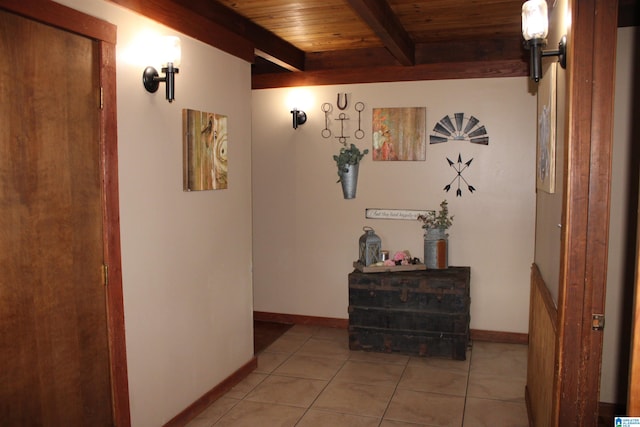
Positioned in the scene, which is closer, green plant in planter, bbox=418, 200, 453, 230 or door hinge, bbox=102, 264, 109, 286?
door hinge, bbox=102, 264, 109, 286

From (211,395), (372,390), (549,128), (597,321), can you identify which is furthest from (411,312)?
(597,321)

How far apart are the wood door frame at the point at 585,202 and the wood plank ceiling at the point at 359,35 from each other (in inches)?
39.1

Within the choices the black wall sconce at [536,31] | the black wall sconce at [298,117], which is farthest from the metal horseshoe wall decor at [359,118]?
the black wall sconce at [536,31]

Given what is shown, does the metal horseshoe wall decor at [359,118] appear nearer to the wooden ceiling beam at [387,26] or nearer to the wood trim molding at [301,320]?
the wooden ceiling beam at [387,26]

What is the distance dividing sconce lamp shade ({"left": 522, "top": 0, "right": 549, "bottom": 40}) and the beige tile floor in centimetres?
221

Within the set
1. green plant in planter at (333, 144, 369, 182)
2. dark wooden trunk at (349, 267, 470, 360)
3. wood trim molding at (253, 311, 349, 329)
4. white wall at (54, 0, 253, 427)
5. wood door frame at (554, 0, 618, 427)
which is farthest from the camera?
wood trim molding at (253, 311, 349, 329)

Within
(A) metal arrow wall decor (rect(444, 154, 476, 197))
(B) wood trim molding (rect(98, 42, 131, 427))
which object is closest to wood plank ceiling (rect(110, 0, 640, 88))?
(B) wood trim molding (rect(98, 42, 131, 427))

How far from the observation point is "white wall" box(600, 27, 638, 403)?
3211 mm

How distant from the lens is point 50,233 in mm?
2232

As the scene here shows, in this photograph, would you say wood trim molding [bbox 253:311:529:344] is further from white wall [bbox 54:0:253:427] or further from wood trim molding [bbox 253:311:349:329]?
white wall [bbox 54:0:253:427]

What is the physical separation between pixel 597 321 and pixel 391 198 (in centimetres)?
300

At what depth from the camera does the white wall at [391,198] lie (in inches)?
179

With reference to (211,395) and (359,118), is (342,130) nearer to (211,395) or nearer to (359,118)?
(359,118)

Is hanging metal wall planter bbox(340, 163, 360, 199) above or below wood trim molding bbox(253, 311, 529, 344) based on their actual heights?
above
